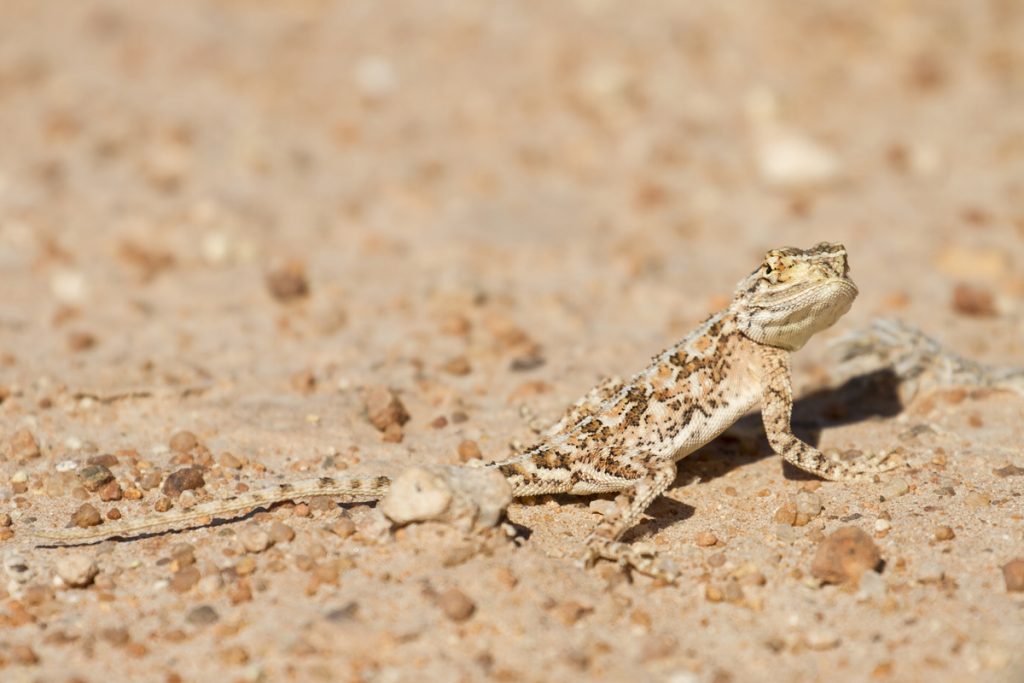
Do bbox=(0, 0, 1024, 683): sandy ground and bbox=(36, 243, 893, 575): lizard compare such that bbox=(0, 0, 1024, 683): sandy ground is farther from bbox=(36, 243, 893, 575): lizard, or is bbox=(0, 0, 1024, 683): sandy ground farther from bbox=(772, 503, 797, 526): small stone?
bbox=(36, 243, 893, 575): lizard

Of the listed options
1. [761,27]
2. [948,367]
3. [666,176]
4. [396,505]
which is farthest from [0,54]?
[948,367]

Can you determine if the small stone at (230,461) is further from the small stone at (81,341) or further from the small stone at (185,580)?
the small stone at (81,341)

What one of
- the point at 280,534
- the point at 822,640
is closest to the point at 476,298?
the point at 280,534

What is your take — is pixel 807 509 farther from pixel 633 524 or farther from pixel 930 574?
pixel 633 524

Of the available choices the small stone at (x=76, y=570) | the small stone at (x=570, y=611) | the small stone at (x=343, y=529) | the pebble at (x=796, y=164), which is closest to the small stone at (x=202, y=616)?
the small stone at (x=76, y=570)

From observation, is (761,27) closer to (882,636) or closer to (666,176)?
(666,176)
